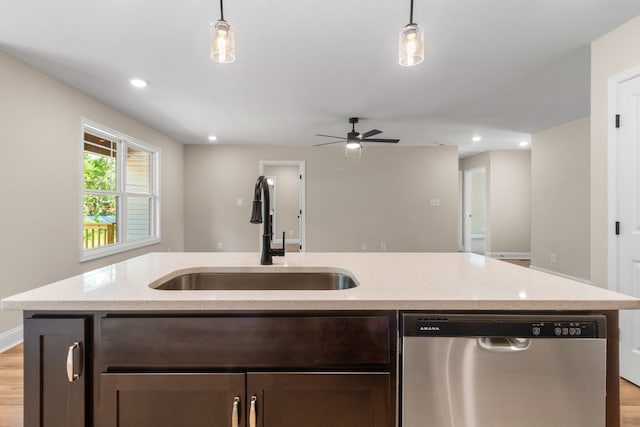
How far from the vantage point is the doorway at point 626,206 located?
2.04 metres

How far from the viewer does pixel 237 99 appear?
11.8ft

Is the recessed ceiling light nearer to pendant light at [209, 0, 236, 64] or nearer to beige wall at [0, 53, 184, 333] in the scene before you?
beige wall at [0, 53, 184, 333]

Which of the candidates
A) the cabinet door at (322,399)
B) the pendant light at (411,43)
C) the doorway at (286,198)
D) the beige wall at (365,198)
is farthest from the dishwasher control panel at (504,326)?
the doorway at (286,198)

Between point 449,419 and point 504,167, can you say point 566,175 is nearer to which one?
point 504,167

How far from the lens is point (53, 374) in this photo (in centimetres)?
88

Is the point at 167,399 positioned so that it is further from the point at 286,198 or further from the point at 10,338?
the point at 286,198

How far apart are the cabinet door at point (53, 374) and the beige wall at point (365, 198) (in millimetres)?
5485

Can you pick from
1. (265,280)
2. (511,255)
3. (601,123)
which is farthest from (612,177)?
(511,255)

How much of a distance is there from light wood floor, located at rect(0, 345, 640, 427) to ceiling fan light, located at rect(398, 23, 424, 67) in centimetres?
220

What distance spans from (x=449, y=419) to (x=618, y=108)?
249cm

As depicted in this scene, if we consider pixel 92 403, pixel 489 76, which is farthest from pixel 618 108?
pixel 92 403

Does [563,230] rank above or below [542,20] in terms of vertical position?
below

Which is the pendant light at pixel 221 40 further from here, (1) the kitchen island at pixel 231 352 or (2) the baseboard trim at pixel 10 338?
(2) the baseboard trim at pixel 10 338

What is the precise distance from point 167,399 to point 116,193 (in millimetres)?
4044
